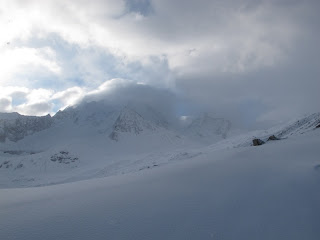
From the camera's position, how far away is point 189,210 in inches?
249

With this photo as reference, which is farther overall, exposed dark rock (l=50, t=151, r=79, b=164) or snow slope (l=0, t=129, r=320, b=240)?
exposed dark rock (l=50, t=151, r=79, b=164)

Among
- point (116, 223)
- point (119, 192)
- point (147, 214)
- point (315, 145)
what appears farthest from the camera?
point (315, 145)

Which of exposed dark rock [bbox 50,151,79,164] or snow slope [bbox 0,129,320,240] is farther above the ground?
exposed dark rock [bbox 50,151,79,164]

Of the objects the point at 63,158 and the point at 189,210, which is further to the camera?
the point at 63,158

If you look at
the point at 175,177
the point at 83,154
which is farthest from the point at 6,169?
the point at 175,177

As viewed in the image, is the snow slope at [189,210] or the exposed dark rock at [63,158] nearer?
the snow slope at [189,210]

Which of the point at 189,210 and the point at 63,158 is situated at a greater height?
the point at 63,158

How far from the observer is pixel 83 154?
19150 centimetres

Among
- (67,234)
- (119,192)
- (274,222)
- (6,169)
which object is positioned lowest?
(274,222)

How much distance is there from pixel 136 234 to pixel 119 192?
2.82 metres

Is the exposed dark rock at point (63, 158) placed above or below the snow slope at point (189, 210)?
above

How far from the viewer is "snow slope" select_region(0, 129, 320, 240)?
211 inches

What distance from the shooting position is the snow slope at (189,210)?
5352mm

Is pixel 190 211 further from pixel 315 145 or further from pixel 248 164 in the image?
pixel 315 145
